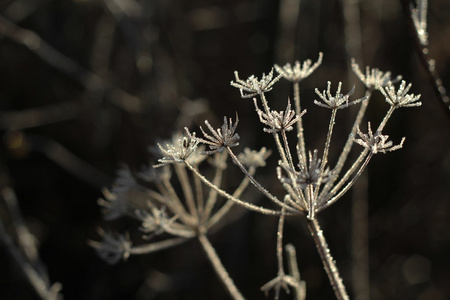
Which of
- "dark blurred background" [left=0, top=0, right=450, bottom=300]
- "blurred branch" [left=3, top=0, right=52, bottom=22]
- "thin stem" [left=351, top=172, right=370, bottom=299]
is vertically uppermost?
"blurred branch" [left=3, top=0, right=52, bottom=22]

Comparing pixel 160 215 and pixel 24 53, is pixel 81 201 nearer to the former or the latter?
pixel 24 53

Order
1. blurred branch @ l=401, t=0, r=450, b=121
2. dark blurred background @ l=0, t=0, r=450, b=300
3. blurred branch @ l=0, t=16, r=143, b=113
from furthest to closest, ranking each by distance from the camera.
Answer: dark blurred background @ l=0, t=0, r=450, b=300 → blurred branch @ l=0, t=16, r=143, b=113 → blurred branch @ l=401, t=0, r=450, b=121

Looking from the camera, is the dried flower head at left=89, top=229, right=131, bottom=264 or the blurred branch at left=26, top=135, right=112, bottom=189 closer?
the dried flower head at left=89, top=229, right=131, bottom=264

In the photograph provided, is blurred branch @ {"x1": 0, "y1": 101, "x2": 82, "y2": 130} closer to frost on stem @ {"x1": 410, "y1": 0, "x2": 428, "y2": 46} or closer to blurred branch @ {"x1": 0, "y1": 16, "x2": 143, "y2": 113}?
blurred branch @ {"x1": 0, "y1": 16, "x2": 143, "y2": 113}

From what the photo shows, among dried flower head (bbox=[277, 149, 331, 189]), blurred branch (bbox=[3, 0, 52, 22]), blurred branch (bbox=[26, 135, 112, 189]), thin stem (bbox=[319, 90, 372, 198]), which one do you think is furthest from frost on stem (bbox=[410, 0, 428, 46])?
blurred branch (bbox=[3, 0, 52, 22])

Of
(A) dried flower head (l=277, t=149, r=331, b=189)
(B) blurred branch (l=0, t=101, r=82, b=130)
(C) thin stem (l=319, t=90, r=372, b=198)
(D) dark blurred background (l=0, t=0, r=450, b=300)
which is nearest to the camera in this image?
(A) dried flower head (l=277, t=149, r=331, b=189)

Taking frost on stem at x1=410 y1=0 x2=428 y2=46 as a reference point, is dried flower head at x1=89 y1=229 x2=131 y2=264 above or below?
below
